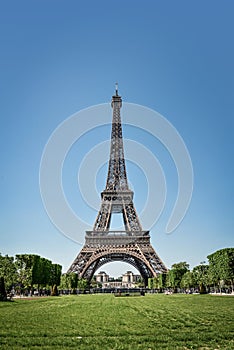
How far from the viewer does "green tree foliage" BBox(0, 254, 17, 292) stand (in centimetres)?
4312

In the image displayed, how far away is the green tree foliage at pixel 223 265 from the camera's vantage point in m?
43.8

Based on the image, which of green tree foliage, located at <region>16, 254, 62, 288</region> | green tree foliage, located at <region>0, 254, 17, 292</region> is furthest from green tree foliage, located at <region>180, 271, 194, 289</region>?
green tree foliage, located at <region>0, 254, 17, 292</region>

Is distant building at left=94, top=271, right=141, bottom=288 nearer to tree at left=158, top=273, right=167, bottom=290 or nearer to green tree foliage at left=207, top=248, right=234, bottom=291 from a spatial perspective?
tree at left=158, top=273, right=167, bottom=290

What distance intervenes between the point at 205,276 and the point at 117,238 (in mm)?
15799

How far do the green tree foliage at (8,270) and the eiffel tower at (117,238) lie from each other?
13.0 metres

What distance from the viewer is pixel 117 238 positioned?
60750 mm

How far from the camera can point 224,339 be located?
8.70 metres

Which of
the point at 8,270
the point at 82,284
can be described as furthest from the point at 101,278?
the point at 8,270

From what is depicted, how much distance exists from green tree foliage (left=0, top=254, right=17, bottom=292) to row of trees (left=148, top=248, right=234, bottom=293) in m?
23.6

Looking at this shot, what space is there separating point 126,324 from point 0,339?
15.2 feet

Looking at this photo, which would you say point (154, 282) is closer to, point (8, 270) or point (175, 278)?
point (175, 278)


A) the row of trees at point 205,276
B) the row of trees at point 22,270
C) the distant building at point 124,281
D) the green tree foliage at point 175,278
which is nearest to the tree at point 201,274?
the row of trees at point 205,276

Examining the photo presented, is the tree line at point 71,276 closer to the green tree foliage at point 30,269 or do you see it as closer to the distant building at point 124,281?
the green tree foliage at point 30,269

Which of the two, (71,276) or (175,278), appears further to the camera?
(175,278)
